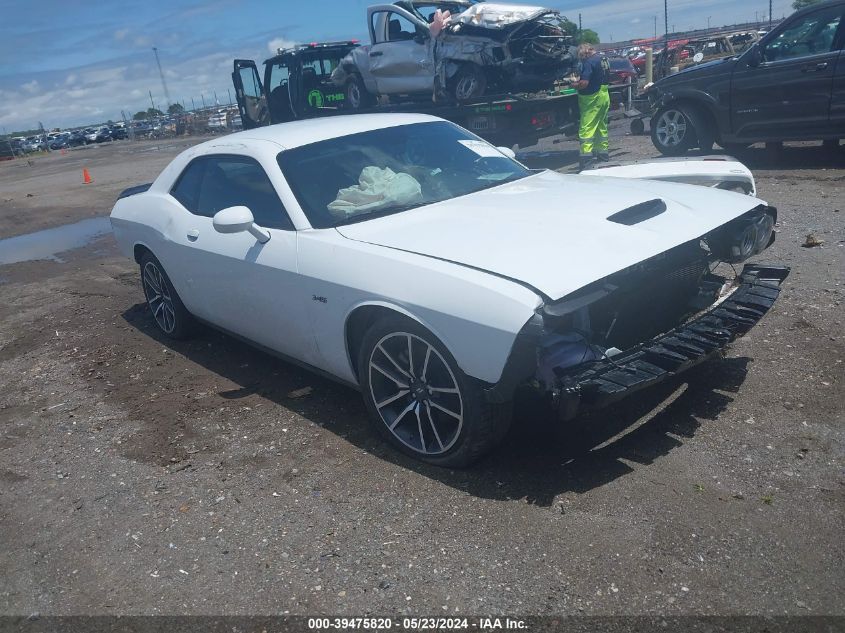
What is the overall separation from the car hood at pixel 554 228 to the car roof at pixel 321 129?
905 millimetres

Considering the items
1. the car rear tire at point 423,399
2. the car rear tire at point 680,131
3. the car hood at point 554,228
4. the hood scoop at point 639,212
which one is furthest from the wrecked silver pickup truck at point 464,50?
the car rear tire at point 423,399

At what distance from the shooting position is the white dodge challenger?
10.0 ft

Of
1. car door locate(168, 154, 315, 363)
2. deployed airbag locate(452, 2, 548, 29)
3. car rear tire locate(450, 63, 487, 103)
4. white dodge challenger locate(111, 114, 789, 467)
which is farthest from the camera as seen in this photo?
car rear tire locate(450, 63, 487, 103)

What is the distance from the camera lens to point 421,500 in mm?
3285

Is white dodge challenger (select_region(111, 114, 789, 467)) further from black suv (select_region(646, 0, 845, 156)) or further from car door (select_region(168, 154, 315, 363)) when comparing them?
black suv (select_region(646, 0, 845, 156))

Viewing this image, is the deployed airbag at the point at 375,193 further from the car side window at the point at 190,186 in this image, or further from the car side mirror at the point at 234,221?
the car side window at the point at 190,186

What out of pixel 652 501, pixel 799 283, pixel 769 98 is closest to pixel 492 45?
pixel 769 98

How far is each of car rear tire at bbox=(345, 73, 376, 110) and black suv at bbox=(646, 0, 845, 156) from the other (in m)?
6.04

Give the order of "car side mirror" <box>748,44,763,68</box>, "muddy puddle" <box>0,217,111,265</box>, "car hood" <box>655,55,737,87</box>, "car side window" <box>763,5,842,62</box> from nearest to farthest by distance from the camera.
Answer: "car side window" <box>763,5,842,62</box>
"car side mirror" <box>748,44,763,68</box>
"car hood" <box>655,55,737,87</box>
"muddy puddle" <box>0,217,111,265</box>

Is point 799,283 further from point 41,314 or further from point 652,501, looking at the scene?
point 41,314

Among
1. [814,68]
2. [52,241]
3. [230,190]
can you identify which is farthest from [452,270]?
[52,241]

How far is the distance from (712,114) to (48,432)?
9426mm

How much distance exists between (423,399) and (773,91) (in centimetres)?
830

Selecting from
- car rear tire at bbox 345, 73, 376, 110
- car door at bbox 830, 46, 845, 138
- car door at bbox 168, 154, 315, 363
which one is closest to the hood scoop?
car door at bbox 168, 154, 315, 363
